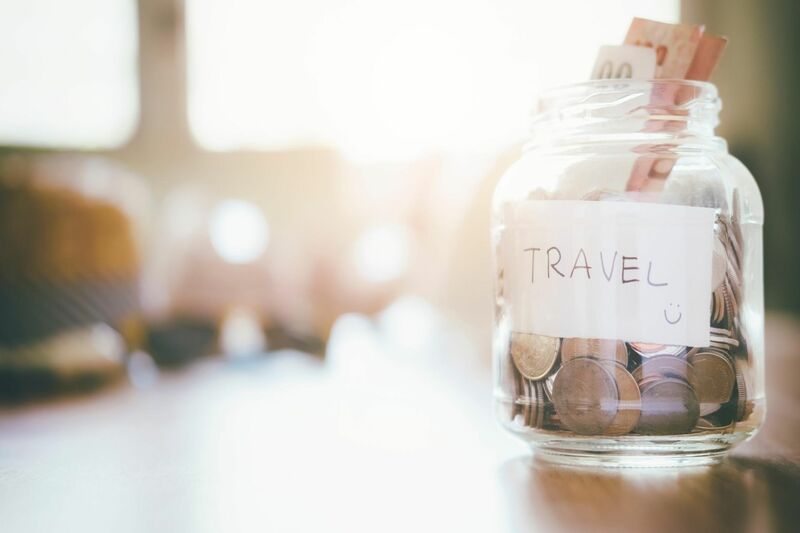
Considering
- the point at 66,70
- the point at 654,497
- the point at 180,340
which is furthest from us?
the point at 66,70

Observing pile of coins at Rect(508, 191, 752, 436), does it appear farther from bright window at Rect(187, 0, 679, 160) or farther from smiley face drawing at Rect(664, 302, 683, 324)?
bright window at Rect(187, 0, 679, 160)

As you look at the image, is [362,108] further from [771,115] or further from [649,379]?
[649,379]

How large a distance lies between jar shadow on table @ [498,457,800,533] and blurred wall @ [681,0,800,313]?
1932mm

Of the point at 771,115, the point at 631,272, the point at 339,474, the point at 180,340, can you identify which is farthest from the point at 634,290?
the point at 771,115

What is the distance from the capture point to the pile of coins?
1.26 feet

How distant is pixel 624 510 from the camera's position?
13.2 inches

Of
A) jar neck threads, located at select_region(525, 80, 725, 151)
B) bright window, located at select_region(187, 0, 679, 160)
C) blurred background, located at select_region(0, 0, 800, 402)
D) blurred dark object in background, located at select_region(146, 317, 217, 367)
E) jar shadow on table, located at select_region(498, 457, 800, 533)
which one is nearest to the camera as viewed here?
jar shadow on table, located at select_region(498, 457, 800, 533)

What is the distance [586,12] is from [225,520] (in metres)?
2.76

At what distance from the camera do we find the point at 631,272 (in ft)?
1.27

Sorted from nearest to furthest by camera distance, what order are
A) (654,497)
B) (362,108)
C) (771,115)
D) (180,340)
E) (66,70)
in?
1. (654,497)
2. (180,340)
3. (771,115)
4. (66,70)
5. (362,108)

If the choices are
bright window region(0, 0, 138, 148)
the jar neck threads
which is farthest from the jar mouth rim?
bright window region(0, 0, 138, 148)

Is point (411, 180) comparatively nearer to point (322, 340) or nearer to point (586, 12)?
point (586, 12)

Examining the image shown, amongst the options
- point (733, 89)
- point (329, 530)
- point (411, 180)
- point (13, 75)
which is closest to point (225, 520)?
point (329, 530)

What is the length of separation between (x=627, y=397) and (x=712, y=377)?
4 centimetres
